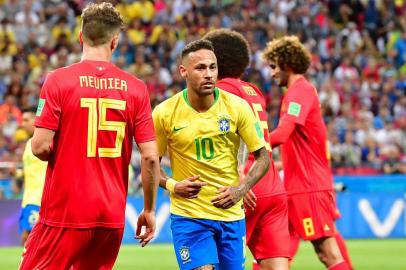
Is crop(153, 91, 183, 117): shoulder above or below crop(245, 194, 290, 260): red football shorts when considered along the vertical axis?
above

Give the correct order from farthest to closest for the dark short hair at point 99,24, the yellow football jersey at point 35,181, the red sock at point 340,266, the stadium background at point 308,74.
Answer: the stadium background at point 308,74, the yellow football jersey at point 35,181, the red sock at point 340,266, the dark short hair at point 99,24

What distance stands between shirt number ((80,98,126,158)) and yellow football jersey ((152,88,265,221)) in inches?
43.2

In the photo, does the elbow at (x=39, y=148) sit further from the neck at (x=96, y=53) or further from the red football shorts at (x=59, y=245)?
the neck at (x=96, y=53)

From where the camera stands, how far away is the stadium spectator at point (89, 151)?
19.4ft

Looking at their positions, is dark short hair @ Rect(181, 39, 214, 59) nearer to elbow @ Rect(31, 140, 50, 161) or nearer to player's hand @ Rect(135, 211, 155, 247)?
player's hand @ Rect(135, 211, 155, 247)

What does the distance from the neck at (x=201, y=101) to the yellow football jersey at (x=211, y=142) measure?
4 cm

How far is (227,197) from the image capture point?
6.86 m

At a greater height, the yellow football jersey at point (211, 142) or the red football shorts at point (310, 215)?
the yellow football jersey at point (211, 142)

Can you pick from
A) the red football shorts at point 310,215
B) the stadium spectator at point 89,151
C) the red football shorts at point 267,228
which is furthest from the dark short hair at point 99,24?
the red football shorts at point 310,215

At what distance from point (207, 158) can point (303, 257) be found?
8.93 m

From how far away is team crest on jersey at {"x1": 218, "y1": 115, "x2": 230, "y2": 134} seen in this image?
23.1ft

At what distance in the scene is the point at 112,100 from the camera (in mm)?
6023

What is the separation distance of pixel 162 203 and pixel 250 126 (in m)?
11.5

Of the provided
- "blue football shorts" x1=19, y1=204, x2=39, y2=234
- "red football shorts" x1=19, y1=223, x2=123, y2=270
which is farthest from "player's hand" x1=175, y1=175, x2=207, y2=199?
"blue football shorts" x1=19, y1=204, x2=39, y2=234
